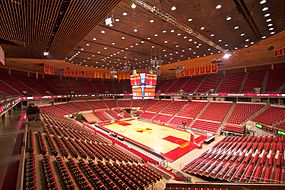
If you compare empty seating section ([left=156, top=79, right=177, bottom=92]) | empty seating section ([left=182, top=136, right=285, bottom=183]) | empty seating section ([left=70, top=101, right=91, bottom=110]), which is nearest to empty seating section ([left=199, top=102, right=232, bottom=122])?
empty seating section ([left=182, top=136, right=285, bottom=183])

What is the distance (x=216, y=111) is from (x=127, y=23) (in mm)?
19387

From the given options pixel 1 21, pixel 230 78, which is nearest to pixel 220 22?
pixel 1 21

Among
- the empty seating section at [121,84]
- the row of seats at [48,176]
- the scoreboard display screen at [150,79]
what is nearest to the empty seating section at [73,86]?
the empty seating section at [121,84]

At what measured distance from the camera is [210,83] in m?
26.9

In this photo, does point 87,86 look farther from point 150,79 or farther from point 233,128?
point 233,128

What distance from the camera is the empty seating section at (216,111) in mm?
20331

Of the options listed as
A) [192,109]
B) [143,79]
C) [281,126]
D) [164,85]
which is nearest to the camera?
[281,126]

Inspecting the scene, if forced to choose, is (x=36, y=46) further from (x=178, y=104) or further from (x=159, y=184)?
(x=178, y=104)

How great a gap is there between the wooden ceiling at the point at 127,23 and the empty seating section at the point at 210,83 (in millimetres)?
13299

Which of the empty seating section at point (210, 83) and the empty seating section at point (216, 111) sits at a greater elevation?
the empty seating section at point (210, 83)

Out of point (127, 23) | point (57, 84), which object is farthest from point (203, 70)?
point (57, 84)

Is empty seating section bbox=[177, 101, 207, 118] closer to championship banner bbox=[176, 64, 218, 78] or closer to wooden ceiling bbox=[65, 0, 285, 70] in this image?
championship banner bbox=[176, 64, 218, 78]

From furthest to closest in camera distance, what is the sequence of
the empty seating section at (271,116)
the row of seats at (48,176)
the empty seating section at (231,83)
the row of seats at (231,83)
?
the empty seating section at (231,83) < the row of seats at (231,83) < the empty seating section at (271,116) < the row of seats at (48,176)

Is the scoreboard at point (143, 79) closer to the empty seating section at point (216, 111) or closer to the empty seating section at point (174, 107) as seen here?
the empty seating section at point (216, 111)
